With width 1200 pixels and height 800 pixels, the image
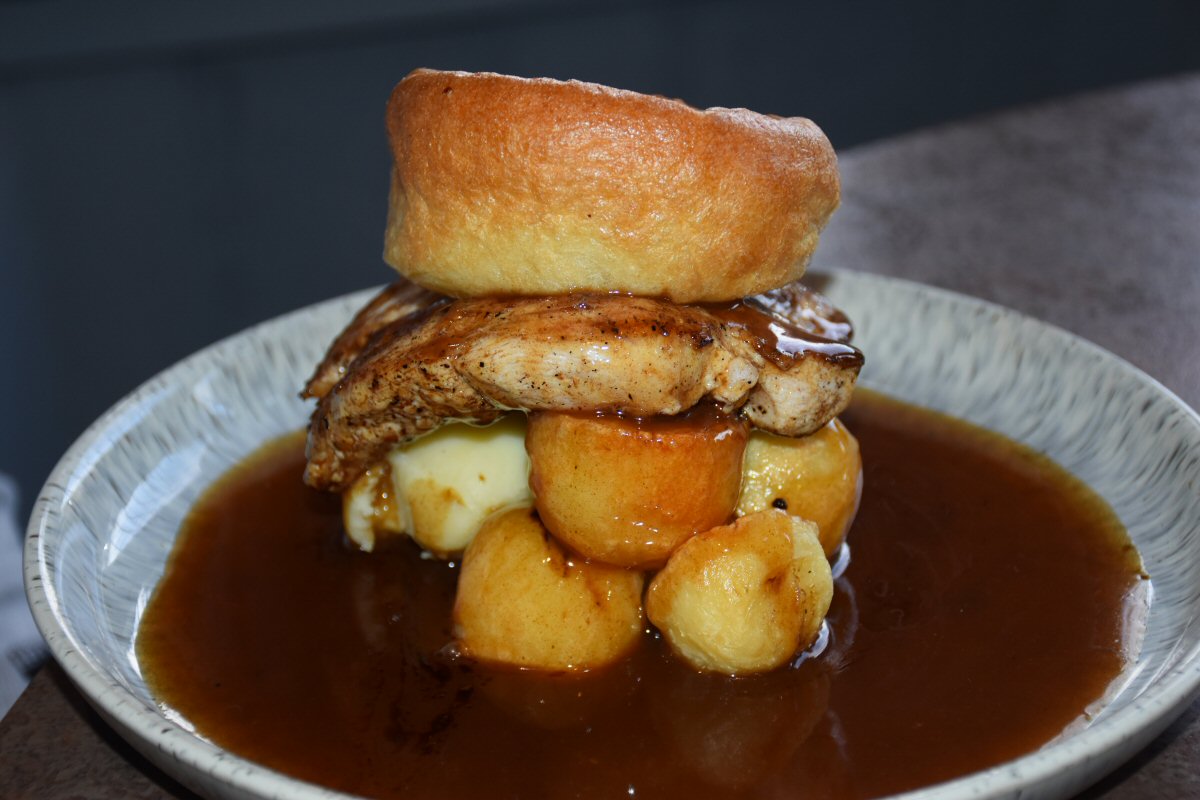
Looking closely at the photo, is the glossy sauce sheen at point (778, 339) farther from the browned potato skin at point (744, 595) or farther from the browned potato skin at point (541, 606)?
the browned potato skin at point (541, 606)

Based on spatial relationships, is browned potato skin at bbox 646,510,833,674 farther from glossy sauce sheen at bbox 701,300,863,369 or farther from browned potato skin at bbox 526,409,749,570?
glossy sauce sheen at bbox 701,300,863,369

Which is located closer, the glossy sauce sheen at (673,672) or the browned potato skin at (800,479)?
the glossy sauce sheen at (673,672)

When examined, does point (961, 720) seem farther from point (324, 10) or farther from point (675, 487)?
point (324, 10)

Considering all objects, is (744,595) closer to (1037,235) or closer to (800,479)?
(800,479)

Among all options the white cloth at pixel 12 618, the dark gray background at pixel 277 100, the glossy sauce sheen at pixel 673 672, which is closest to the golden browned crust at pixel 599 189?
the glossy sauce sheen at pixel 673 672

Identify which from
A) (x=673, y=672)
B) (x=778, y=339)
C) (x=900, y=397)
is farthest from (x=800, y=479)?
(x=900, y=397)

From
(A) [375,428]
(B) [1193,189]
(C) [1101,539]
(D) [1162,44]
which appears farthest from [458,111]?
(D) [1162,44]
